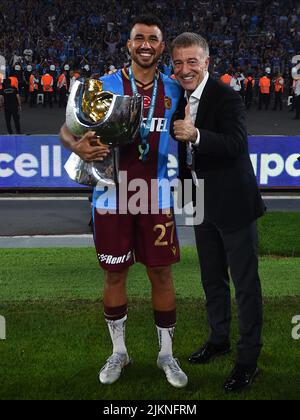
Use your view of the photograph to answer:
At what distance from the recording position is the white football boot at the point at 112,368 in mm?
3660

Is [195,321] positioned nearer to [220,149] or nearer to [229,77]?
[220,149]

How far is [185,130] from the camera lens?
3271 millimetres

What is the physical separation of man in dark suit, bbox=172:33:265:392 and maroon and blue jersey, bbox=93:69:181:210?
0.33 feet

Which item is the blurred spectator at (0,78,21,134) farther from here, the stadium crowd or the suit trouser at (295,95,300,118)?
the suit trouser at (295,95,300,118)

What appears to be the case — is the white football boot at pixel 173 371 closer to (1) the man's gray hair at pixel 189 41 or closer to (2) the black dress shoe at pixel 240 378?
(2) the black dress shoe at pixel 240 378

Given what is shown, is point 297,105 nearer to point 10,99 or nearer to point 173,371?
point 10,99

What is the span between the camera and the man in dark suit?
3.42 meters

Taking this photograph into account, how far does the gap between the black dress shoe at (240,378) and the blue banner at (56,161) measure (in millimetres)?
8044

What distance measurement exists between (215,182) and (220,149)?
27 cm

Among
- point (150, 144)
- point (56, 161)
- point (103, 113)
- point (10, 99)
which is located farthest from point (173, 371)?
point (10, 99)

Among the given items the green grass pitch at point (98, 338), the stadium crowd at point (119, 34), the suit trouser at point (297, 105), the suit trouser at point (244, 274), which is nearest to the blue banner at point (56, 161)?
the green grass pitch at point (98, 338)

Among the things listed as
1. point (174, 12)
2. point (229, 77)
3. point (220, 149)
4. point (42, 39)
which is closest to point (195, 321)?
point (220, 149)

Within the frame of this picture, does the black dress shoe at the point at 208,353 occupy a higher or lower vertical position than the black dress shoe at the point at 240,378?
lower

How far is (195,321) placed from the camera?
480 centimetres
